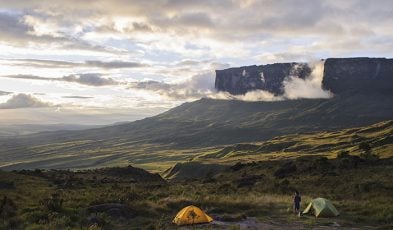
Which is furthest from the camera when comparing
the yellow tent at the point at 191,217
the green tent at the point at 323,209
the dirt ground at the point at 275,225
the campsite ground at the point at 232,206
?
the green tent at the point at 323,209

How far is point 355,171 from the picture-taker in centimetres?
5819

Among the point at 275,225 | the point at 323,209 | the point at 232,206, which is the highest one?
the point at 323,209

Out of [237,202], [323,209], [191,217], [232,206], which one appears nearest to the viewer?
[191,217]

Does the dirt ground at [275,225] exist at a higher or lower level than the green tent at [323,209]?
lower

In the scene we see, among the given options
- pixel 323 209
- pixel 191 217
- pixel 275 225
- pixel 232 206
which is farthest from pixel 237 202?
pixel 191 217

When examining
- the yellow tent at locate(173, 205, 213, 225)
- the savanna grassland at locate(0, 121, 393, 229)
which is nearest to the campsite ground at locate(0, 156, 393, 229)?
the savanna grassland at locate(0, 121, 393, 229)

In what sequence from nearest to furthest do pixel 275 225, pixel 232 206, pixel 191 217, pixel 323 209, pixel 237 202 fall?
pixel 275 225 → pixel 191 217 → pixel 323 209 → pixel 232 206 → pixel 237 202

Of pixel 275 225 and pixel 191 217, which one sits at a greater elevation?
pixel 191 217

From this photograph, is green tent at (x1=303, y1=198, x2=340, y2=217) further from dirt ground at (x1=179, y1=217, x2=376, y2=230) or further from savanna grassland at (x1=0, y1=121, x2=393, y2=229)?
dirt ground at (x1=179, y1=217, x2=376, y2=230)

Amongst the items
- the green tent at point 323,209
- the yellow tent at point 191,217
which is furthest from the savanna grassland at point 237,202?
the green tent at point 323,209

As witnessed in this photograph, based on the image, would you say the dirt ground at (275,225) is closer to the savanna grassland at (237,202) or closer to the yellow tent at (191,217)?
the savanna grassland at (237,202)

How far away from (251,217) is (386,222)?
9.30m

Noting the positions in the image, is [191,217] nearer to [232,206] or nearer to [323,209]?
[232,206]

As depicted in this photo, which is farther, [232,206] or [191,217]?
[232,206]
